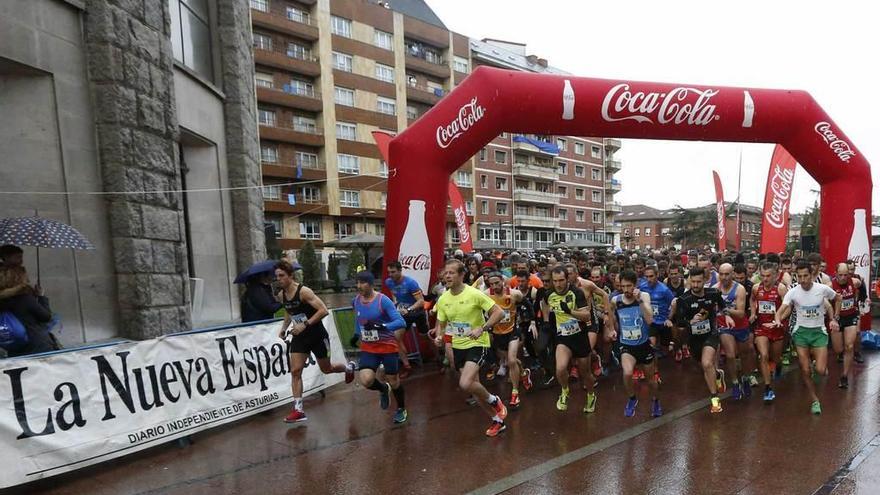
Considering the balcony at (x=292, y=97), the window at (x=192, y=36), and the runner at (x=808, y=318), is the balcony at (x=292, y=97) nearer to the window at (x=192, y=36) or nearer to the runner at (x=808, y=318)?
the window at (x=192, y=36)

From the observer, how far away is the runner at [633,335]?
632cm

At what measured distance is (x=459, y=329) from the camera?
618 cm

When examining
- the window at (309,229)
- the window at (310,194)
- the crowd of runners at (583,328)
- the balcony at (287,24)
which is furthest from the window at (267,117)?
the crowd of runners at (583,328)

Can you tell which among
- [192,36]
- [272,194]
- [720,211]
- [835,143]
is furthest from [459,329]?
[272,194]

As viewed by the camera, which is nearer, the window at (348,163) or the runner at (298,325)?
the runner at (298,325)

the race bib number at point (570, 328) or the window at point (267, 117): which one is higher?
the window at point (267, 117)

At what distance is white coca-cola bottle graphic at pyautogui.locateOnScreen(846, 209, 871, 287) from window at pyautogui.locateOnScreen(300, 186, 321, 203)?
3429cm

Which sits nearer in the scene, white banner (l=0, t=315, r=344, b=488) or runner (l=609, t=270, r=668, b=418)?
white banner (l=0, t=315, r=344, b=488)

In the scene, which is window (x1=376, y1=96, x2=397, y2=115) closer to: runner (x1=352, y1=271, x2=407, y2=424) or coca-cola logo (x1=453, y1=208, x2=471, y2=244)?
coca-cola logo (x1=453, y1=208, x2=471, y2=244)

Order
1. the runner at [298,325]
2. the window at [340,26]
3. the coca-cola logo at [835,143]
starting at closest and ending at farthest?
the runner at [298,325]
the coca-cola logo at [835,143]
the window at [340,26]

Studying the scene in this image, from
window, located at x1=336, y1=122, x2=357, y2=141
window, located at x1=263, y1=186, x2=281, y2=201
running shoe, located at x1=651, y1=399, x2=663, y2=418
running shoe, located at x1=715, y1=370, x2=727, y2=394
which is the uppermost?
window, located at x1=336, y1=122, x2=357, y2=141

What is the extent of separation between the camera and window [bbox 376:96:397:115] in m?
43.6

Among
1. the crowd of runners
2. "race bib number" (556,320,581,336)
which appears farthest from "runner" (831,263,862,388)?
"race bib number" (556,320,581,336)

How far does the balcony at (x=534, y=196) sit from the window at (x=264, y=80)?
88.3ft
